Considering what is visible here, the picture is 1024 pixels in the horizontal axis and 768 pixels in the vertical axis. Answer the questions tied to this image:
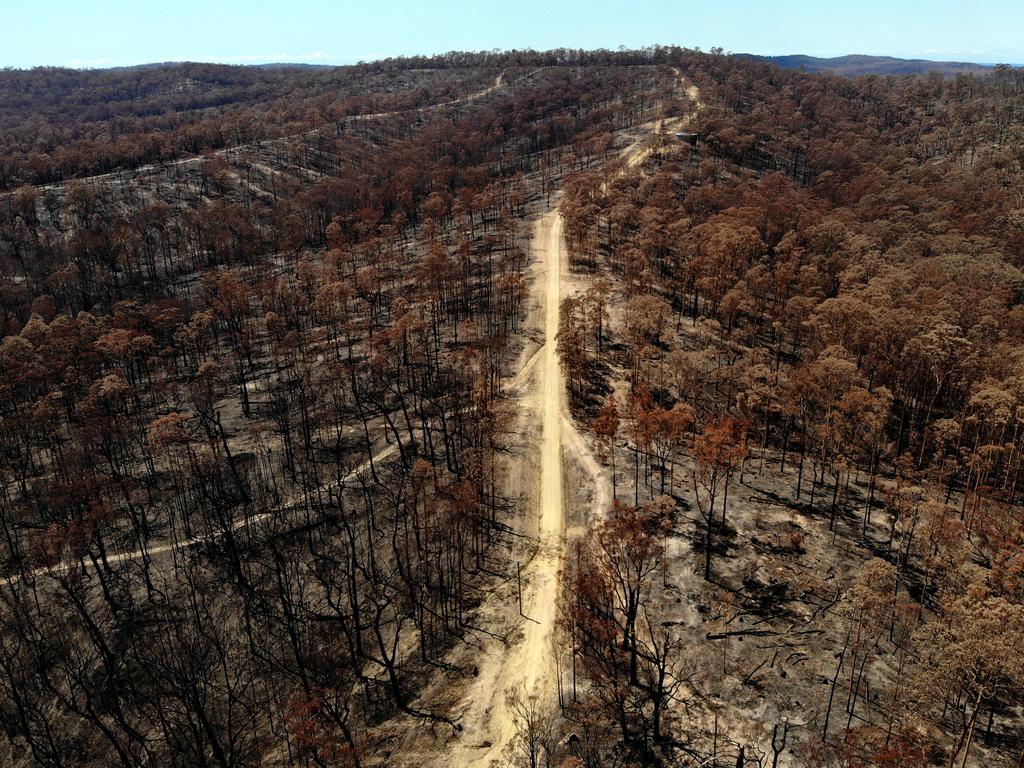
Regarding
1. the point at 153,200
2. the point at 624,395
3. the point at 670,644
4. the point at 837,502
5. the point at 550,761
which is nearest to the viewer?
the point at 550,761

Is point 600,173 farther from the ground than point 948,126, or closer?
closer

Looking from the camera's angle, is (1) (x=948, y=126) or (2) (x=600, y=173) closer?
(2) (x=600, y=173)

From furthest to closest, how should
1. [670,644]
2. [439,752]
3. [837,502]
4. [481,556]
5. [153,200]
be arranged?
[153,200], [837,502], [481,556], [670,644], [439,752]

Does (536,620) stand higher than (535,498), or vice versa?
(535,498)

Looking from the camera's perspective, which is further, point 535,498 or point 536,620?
point 535,498

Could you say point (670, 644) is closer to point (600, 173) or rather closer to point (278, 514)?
point (278, 514)

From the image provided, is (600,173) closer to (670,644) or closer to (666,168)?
(666,168)

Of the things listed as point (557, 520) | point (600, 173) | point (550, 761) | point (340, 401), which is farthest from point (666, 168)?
point (550, 761)

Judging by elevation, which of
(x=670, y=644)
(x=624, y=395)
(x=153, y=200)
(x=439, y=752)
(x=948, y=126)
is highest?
(x=948, y=126)
